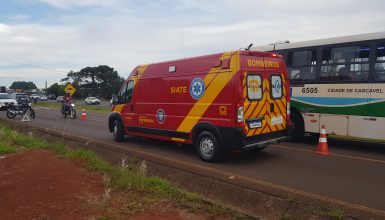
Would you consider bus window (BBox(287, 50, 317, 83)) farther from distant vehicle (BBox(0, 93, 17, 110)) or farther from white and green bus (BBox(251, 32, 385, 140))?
distant vehicle (BBox(0, 93, 17, 110))

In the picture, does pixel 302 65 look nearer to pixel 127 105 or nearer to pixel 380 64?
pixel 380 64

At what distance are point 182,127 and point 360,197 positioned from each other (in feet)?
15.5

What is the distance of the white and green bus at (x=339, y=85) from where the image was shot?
31.3 ft

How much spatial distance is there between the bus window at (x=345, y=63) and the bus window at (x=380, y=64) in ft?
0.79

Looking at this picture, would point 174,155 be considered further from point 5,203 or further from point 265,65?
point 5,203

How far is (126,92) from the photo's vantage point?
11.5m

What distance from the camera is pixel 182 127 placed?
9.38m

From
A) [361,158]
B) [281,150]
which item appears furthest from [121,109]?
[361,158]

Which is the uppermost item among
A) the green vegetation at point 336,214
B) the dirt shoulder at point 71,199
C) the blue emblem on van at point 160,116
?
the blue emblem on van at point 160,116

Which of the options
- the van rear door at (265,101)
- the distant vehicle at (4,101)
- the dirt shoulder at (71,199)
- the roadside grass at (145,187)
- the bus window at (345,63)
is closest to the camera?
the dirt shoulder at (71,199)

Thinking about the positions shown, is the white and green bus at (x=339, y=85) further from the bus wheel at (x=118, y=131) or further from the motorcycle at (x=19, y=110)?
the motorcycle at (x=19, y=110)

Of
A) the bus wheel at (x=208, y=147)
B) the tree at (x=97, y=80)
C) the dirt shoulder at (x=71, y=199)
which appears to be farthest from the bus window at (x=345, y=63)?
the tree at (x=97, y=80)

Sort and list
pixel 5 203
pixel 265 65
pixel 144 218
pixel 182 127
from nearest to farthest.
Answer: pixel 144 218, pixel 5 203, pixel 265 65, pixel 182 127

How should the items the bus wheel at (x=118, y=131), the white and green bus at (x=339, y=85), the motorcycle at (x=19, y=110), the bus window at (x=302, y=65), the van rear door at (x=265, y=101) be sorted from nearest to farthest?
the van rear door at (x=265, y=101), the white and green bus at (x=339, y=85), the bus window at (x=302, y=65), the bus wheel at (x=118, y=131), the motorcycle at (x=19, y=110)
